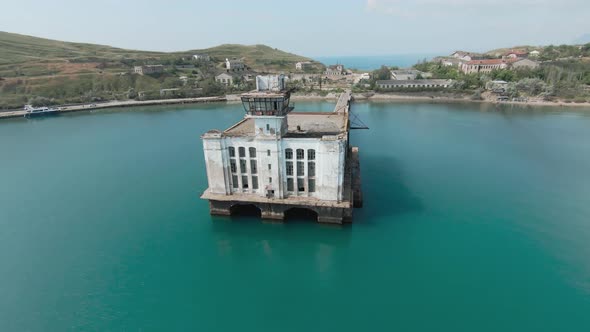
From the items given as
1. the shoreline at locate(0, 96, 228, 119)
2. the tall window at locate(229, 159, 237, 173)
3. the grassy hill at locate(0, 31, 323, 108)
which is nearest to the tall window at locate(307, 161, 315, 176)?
the tall window at locate(229, 159, 237, 173)

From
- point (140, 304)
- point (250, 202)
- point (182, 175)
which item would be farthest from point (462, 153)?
point (140, 304)

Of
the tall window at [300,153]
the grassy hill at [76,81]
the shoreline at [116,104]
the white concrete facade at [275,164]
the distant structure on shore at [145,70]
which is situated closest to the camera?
the white concrete facade at [275,164]

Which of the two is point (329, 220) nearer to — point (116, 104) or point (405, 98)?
point (405, 98)

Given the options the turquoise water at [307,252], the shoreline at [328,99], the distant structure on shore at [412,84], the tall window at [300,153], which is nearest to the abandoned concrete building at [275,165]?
the tall window at [300,153]

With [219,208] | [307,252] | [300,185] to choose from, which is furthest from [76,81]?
[307,252]

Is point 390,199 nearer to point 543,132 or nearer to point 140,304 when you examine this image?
point 140,304

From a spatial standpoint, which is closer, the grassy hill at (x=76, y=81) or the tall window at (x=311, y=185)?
the tall window at (x=311, y=185)

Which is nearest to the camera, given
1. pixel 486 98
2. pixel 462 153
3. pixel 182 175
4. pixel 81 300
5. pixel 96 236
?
pixel 81 300

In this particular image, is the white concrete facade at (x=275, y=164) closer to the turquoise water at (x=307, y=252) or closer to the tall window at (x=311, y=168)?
the tall window at (x=311, y=168)
